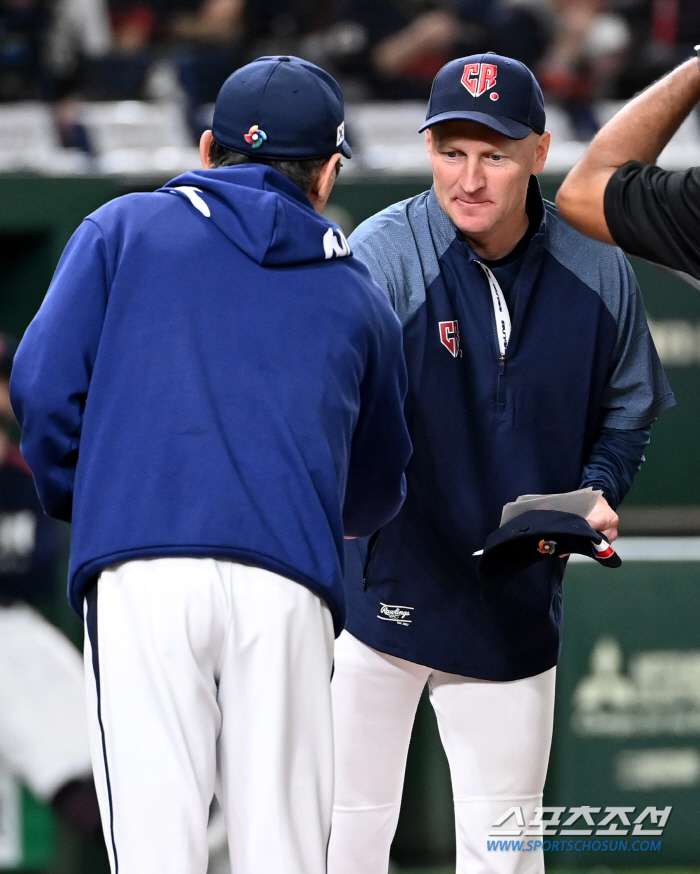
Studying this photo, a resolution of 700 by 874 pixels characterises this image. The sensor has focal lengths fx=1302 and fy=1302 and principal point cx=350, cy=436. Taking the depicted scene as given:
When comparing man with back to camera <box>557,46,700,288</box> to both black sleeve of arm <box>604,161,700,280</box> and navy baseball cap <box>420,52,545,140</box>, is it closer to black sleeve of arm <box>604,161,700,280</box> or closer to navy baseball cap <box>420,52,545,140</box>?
black sleeve of arm <box>604,161,700,280</box>

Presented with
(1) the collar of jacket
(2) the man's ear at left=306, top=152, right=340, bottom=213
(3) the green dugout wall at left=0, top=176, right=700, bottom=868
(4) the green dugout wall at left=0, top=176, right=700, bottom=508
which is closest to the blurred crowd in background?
(4) the green dugout wall at left=0, top=176, right=700, bottom=508

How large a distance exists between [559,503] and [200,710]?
88cm

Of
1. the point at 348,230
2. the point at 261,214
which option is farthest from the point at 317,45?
the point at 261,214

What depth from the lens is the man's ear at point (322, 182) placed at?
217 centimetres

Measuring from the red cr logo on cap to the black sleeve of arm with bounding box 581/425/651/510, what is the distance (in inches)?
29.5

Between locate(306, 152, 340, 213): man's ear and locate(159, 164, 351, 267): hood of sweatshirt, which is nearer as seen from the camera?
locate(159, 164, 351, 267): hood of sweatshirt

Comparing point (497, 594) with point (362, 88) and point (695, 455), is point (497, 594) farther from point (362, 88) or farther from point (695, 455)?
point (362, 88)

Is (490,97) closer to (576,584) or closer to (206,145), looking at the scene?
(206,145)

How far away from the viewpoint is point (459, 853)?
8.87ft

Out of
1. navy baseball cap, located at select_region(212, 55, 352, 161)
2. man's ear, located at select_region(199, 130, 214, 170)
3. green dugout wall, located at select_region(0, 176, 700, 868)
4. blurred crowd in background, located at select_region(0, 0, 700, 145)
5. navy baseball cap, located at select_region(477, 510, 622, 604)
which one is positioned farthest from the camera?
blurred crowd in background, located at select_region(0, 0, 700, 145)

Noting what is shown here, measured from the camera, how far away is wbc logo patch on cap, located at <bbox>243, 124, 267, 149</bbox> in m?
2.09

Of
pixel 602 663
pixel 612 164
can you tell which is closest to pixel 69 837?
pixel 602 663

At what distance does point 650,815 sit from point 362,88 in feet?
18.2

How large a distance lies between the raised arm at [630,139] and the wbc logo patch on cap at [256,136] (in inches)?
19.7
